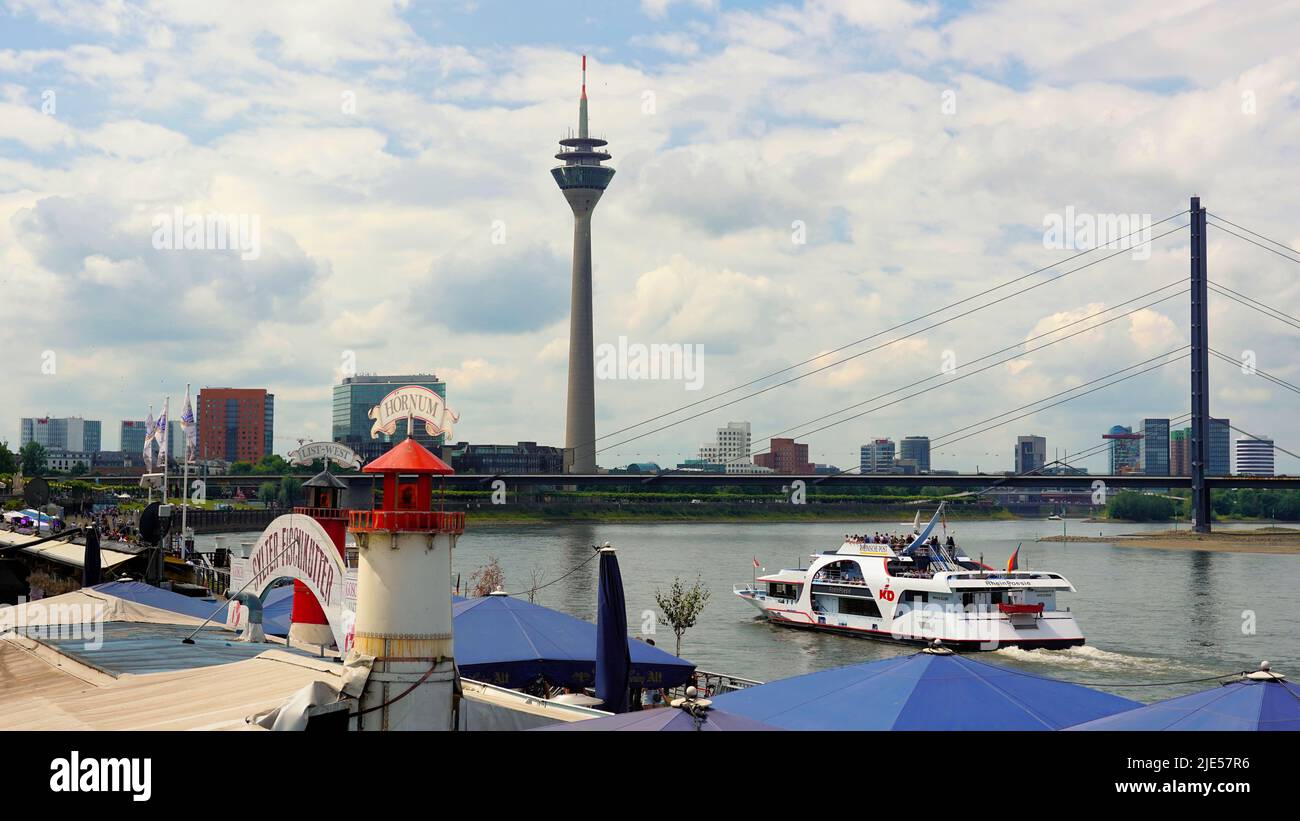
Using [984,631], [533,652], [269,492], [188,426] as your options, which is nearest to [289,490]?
[269,492]

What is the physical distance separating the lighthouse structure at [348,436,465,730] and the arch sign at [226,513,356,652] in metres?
2.72

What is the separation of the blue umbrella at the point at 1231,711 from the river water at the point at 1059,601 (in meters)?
22.0

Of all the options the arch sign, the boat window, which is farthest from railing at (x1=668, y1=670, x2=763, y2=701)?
the boat window

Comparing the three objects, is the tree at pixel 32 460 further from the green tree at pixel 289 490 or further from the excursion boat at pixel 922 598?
the excursion boat at pixel 922 598

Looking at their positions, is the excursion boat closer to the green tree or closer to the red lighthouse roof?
the red lighthouse roof

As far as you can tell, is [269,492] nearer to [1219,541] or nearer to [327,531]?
[1219,541]

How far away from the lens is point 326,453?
80.8 feet

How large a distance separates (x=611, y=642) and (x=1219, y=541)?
9937 cm

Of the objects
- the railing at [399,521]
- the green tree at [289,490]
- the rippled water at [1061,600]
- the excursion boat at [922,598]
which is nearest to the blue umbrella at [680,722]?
the railing at [399,521]

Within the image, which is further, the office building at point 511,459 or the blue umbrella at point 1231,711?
the office building at point 511,459

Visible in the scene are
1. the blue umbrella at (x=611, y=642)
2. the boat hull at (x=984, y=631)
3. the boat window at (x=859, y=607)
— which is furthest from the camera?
the boat window at (x=859, y=607)

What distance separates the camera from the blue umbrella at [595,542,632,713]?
1659 cm

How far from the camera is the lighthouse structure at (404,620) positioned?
541 inches
